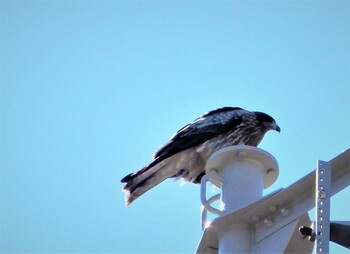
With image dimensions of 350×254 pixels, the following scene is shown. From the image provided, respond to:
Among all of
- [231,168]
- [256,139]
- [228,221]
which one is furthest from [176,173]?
[228,221]

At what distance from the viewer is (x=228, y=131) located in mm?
9453

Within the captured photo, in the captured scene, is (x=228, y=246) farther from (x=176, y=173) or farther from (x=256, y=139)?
(x=256, y=139)

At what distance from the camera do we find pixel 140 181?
8742 millimetres

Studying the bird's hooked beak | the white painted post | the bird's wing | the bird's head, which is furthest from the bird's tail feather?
the white painted post

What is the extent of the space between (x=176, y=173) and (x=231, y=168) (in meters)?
4.58

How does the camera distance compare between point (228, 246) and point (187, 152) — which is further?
point (187, 152)

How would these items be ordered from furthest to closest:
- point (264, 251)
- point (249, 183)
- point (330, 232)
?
point (249, 183) → point (264, 251) → point (330, 232)

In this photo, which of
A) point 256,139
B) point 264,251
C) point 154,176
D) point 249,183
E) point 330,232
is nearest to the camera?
point 330,232

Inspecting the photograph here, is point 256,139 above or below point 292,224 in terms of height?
above

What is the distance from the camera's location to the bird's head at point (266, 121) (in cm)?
1025

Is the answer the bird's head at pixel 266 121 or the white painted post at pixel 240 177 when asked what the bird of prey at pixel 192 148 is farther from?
the white painted post at pixel 240 177

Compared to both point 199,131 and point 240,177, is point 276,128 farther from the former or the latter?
point 240,177

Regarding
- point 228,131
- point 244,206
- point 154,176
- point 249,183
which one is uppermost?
point 228,131

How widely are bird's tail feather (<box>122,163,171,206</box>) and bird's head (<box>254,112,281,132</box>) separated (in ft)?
6.17
